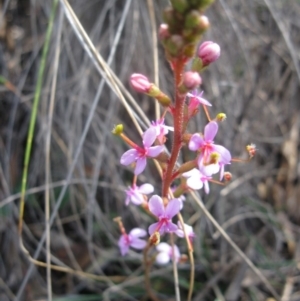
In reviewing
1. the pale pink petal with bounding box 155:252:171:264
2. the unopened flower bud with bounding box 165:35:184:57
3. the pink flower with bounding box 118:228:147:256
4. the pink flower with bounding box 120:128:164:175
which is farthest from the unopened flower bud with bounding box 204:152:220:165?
the pale pink petal with bounding box 155:252:171:264

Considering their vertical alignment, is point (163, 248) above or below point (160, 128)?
below

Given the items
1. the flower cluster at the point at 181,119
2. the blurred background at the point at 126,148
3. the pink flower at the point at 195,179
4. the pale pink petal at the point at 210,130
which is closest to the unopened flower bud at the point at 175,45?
the flower cluster at the point at 181,119

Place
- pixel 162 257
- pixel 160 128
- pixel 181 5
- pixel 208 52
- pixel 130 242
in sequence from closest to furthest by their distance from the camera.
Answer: pixel 181 5
pixel 208 52
pixel 160 128
pixel 130 242
pixel 162 257

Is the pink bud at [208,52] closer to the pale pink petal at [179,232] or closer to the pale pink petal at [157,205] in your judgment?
the pale pink petal at [157,205]

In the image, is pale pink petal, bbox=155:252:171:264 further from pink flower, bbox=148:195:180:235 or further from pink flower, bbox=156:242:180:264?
pink flower, bbox=148:195:180:235

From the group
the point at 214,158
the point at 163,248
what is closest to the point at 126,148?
the point at 163,248

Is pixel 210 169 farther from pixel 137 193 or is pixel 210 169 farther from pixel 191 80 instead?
pixel 137 193
